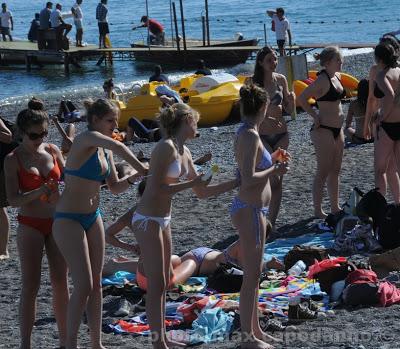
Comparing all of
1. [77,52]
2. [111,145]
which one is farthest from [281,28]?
[111,145]

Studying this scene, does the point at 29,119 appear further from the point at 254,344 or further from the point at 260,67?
the point at 260,67

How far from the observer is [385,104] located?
862cm

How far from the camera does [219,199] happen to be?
34.2 feet

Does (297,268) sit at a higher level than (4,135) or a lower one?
lower

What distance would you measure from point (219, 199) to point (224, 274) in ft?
10.9

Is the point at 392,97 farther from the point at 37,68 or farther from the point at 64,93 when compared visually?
the point at 37,68

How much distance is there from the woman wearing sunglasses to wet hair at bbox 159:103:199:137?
78 cm

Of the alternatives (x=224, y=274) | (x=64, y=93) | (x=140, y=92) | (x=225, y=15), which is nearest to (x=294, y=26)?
(x=225, y=15)

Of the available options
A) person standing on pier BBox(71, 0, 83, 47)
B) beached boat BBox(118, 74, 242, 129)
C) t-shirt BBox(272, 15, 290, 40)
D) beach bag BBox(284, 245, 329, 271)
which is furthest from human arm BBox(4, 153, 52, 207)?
person standing on pier BBox(71, 0, 83, 47)

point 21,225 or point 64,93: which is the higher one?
point 21,225

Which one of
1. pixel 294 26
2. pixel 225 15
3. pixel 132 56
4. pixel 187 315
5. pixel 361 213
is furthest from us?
pixel 225 15

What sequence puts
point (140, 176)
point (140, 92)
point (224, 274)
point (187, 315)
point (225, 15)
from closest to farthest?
point (140, 176)
point (187, 315)
point (224, 274)
point (140, 92)
point (225, 15)

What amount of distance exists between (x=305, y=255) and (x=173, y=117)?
236 centimetres

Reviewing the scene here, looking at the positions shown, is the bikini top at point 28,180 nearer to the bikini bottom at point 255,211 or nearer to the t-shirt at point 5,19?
the bikini bottom at point 255,211
